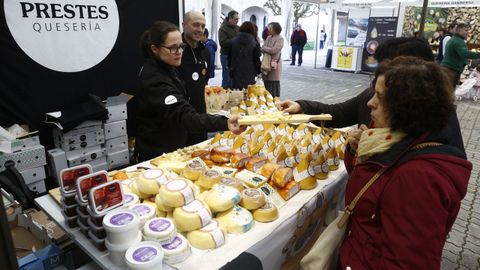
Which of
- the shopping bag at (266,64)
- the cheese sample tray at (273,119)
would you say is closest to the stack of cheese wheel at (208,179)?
the cheese sample tray at (273,119)

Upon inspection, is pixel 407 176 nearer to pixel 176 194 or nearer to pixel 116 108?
pixel 176 194

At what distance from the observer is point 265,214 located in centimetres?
143

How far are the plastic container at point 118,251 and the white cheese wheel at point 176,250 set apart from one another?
0.10 meters

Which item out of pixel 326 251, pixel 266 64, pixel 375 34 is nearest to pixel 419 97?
pixel 326 251

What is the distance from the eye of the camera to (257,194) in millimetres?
1464

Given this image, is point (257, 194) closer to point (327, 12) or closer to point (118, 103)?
point (118, 103)

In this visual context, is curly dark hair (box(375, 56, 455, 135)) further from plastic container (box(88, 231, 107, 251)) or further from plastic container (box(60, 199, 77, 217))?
plastic container (box(60, 199, 77, 217))

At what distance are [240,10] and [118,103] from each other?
33.0ft

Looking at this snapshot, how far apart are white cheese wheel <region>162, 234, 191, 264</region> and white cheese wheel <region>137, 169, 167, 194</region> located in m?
0.29

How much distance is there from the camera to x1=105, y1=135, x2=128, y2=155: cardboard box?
364cm

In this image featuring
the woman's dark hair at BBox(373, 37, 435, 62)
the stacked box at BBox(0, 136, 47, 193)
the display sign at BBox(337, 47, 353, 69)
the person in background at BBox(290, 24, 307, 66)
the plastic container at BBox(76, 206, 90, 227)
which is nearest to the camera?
the plastic container at BBox(76, 206, 90, 227)

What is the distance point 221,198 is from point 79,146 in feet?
8.37

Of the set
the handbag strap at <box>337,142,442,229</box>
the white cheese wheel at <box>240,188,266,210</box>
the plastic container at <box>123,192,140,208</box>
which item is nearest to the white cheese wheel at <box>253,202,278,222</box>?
the white cheese wheel at <box>240,188,266,210</box>

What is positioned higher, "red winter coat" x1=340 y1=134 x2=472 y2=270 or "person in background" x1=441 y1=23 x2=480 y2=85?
"person in background" x1=441 y1=23 x2=480 y2=85
